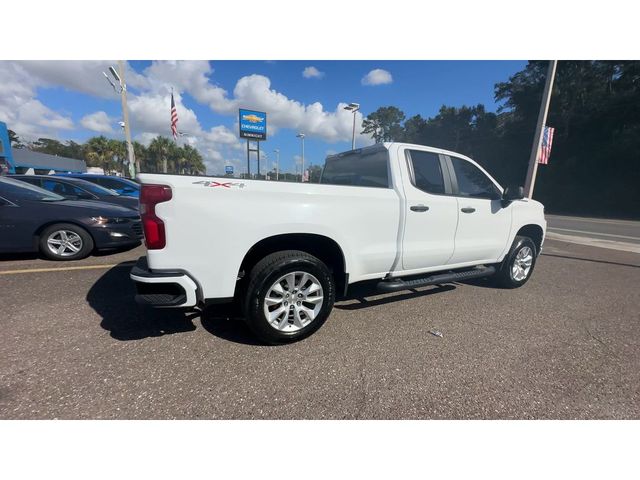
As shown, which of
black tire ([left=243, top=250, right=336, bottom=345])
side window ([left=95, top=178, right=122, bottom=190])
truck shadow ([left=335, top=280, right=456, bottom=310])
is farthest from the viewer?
side window ([left=95, top=178, right=122, bottom=190])

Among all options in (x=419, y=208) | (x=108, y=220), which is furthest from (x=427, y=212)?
(x=108, y=220)

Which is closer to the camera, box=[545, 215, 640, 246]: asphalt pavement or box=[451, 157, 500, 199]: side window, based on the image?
box=[451, 157, 500, 199]: side window

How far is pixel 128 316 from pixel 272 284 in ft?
5.77

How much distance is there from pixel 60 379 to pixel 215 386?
45.5 inches

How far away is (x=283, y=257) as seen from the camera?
2635 mm

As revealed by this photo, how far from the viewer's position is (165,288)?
2363 millimetres

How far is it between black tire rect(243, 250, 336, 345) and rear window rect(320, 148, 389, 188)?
4.27ft

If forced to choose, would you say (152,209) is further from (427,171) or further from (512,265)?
(512,265)

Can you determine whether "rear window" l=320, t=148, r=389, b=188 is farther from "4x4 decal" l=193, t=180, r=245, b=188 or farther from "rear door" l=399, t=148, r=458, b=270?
"4x4 decal" l=193, t=180, r=245, b=188

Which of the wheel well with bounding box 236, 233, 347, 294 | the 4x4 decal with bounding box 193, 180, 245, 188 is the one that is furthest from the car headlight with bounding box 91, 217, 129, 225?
the 4x4 decal with bounding box 193, 180, 245, 188

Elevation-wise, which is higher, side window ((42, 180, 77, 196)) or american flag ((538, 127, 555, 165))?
american flag ((538, 127, 555, 165))

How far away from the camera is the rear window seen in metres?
3.34

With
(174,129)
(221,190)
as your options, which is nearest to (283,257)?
(221,190)

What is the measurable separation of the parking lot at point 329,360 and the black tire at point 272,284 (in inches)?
5.8
